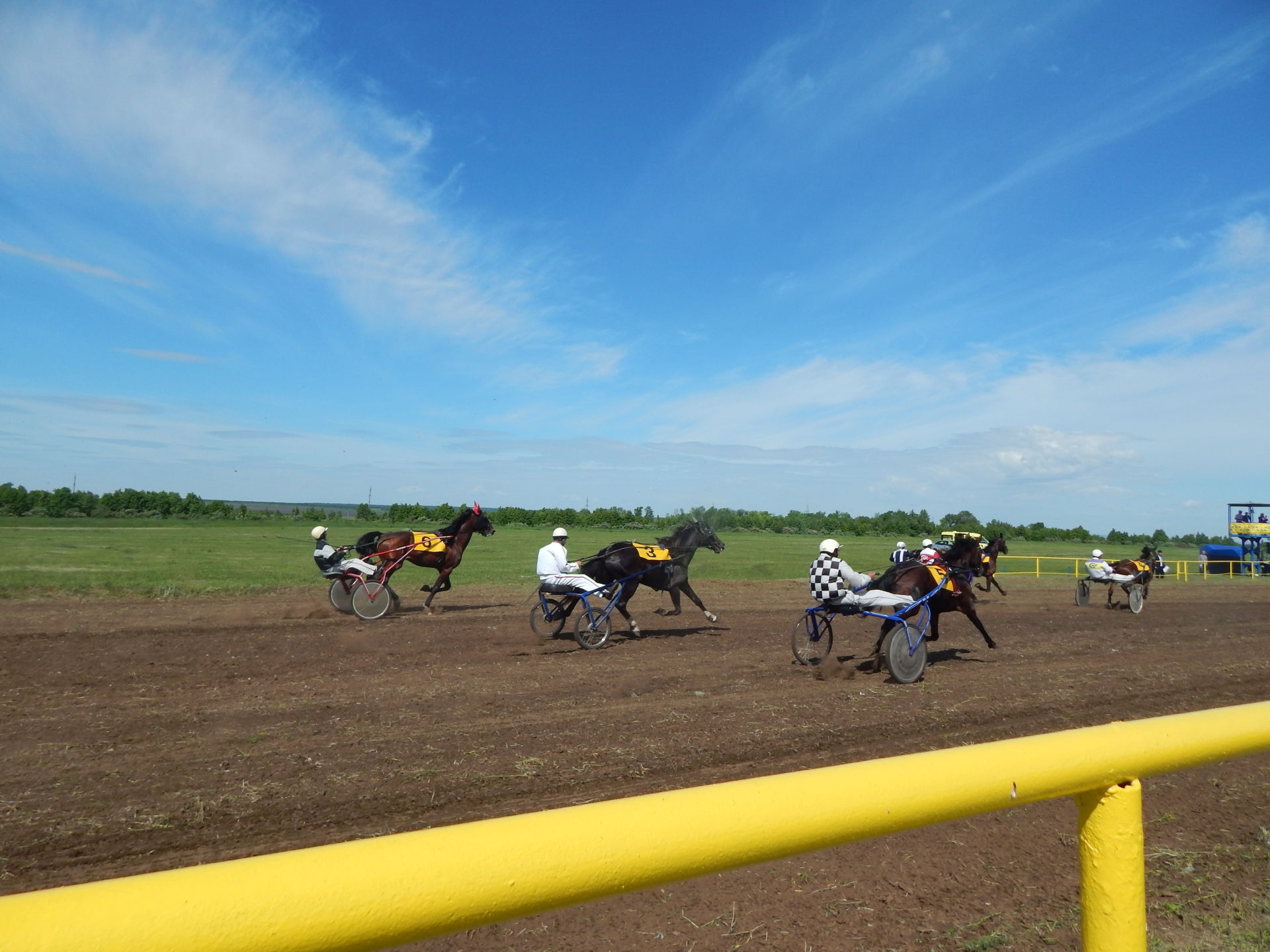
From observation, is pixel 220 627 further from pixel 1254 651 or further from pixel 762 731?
pixel 1254 651

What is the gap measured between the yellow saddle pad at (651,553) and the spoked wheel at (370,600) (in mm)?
5001

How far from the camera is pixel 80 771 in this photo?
20.2 feet

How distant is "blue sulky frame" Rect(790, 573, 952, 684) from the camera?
9.80 m

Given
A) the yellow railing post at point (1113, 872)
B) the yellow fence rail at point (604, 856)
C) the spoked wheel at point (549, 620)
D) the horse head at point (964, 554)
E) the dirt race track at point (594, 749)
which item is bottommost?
the dirt race track at point (594, 749)

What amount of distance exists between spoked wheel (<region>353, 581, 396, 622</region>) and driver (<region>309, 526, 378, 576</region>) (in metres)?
0.27

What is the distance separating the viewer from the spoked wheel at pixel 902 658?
9758 millimetres

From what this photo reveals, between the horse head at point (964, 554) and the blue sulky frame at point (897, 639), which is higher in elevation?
the horse head at point (964, 554)

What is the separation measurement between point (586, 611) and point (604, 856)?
11141 millimetres

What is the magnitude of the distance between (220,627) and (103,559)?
16.2 meters

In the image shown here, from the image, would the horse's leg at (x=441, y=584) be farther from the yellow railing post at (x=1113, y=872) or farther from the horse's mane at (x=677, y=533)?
the yellow railing post at (x=1113, y=872)

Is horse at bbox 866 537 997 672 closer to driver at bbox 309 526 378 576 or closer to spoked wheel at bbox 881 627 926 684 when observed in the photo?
spoked wheel at bbox 881 627 926 684

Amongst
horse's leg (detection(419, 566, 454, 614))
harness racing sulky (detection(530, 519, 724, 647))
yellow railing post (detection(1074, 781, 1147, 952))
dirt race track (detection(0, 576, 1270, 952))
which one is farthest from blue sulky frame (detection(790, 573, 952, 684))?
yellow railing post (detection(1074, 781, 1147, 952))

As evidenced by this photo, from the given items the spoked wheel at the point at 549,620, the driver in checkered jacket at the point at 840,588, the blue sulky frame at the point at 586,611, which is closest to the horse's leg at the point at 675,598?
the blue sulky frame at the point at 586,611

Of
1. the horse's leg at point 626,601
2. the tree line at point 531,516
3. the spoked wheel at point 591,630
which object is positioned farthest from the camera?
the tree line at point 531,516
